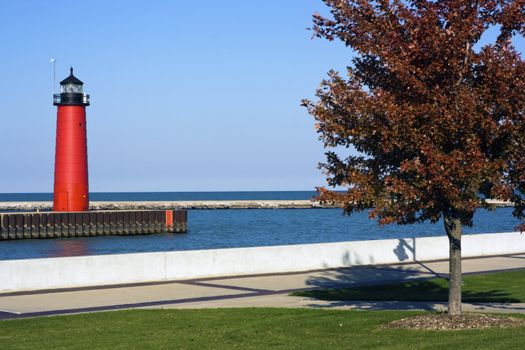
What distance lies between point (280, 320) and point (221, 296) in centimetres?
525

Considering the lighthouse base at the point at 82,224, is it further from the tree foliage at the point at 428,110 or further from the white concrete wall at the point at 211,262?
the tree foliage at the point at 428,110

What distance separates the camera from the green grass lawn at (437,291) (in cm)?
2111

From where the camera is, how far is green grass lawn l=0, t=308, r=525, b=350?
13594 mm

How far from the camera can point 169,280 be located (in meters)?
25.8

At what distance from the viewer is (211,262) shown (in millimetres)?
26906

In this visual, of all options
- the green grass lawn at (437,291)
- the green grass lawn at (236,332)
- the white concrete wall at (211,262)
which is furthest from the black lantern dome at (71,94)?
the green grass lawn at (236,332)

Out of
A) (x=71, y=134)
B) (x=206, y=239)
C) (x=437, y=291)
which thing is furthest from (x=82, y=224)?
(x=437, y=291)

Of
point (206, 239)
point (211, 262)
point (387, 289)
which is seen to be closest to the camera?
point (387, 289)

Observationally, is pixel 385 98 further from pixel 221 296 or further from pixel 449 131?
pixel 221 296

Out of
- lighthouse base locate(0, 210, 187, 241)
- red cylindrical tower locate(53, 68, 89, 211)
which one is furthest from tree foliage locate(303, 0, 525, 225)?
lighthouse base locate(0, 210, 187, 241)

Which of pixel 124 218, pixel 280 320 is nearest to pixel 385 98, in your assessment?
pixel 280 320

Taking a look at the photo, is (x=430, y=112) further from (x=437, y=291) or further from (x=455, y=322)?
(x=437, y=291)

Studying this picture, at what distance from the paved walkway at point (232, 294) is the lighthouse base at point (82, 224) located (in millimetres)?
46097

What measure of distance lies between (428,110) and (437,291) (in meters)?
9.81
